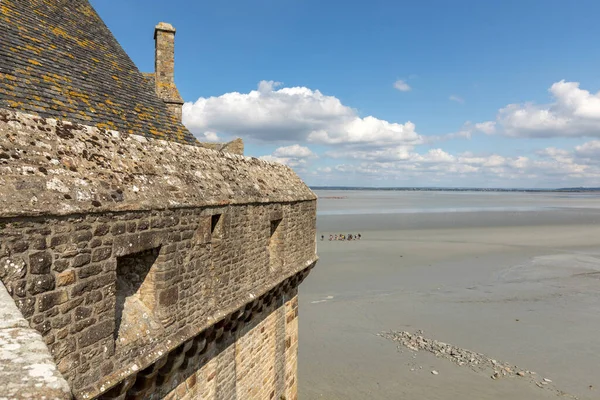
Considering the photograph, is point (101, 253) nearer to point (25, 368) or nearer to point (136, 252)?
point (136, 252)

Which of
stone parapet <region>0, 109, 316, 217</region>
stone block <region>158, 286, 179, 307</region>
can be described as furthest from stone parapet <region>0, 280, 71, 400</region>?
stone block <region>158, 286, 179, 307</region>

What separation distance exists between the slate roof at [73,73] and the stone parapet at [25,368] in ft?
16.5

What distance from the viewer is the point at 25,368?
6.46 feet

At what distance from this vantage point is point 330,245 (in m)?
37.6

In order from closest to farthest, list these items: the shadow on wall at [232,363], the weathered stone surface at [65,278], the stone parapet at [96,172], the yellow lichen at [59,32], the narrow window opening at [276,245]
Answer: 1. the stone parapet at [96,172]
2. the weathered stone surface at [65,278]
3. the shadow on wall at [232,363]
4. the narrow window opening at [276,245]
5. the yellow lichen at [59,32]

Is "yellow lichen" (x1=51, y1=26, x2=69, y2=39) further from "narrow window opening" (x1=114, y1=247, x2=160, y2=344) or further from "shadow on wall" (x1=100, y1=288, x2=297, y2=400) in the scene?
"shadow on wall" (x1=100, y1=288, x2=297, y2=400)

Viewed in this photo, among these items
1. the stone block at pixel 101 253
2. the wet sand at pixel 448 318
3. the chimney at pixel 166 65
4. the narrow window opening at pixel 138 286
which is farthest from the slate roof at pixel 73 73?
the wet sand at pixel 448 318

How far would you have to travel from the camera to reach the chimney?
41.9 ft

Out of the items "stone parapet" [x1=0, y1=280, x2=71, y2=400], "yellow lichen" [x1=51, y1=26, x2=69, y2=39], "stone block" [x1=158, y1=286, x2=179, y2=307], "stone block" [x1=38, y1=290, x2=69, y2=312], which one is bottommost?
"stone block" [x1=158, y1=286, x2=179, y2=307]

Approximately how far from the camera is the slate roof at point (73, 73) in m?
6.85

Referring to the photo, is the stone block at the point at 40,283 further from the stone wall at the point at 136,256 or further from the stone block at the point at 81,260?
the stone block at the point at 81,260

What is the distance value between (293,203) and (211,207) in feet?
10.5

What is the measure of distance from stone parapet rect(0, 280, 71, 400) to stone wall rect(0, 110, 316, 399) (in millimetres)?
1004

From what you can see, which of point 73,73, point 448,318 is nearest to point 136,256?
point 73,73
